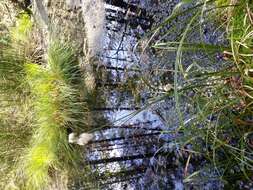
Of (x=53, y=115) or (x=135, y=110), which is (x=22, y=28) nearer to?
(x=53, y=115)

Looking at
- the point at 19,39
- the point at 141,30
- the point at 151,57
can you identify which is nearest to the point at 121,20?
the point at 141,30

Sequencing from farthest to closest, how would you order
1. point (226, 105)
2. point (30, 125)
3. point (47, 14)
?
1. point (47, 14)
2. point (30, 125)
3. point (226, 105)

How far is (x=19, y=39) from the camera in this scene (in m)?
1.60

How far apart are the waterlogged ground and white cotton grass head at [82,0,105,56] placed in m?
0.03

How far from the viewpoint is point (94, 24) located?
4.30 ft

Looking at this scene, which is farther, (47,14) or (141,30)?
(47,14)

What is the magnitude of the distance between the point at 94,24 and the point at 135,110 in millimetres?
343

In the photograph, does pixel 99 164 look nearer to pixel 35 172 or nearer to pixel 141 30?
pixel 35 172

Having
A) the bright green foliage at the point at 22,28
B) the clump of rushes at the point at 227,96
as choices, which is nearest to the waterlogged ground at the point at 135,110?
the clump of rushes at the point at 227,96

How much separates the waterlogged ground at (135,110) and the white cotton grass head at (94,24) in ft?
0.09

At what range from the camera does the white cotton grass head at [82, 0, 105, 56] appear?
1287 millimetres

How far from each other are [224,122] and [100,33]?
0.59 meters

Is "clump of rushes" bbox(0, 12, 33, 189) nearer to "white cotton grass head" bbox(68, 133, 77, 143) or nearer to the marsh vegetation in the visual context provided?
the marsh vegetation

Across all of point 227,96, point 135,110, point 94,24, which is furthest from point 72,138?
point 227,96
